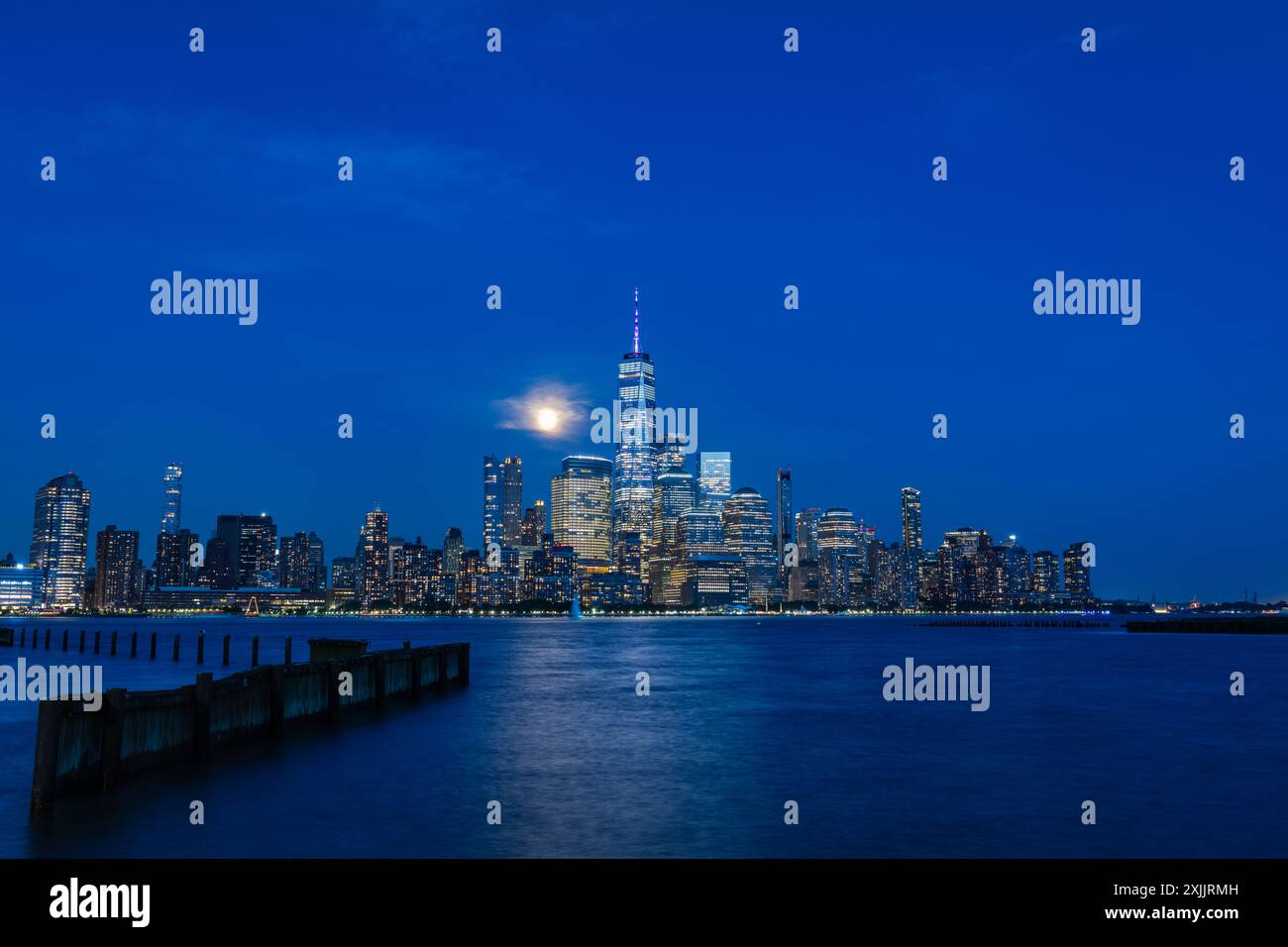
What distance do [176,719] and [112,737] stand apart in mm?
3588

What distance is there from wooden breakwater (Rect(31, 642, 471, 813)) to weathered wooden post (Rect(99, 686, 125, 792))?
0.02m

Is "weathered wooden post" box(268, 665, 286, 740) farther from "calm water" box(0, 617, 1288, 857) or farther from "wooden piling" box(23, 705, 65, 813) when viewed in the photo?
→ "wooden piling" box(23, 705, 65, 813)

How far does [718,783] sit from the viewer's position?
90.3ft

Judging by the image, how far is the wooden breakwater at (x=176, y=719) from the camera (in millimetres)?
20422

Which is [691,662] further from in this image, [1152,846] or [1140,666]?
[1152,846]

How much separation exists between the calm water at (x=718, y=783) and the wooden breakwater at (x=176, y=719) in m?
0.72

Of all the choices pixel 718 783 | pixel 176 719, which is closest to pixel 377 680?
pixel 176 719

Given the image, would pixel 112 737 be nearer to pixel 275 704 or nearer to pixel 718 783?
pixel 275 704

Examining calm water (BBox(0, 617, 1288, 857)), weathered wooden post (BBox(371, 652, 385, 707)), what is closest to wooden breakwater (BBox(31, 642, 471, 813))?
weathered wooden post (BBox(371, 652, 385, 707))

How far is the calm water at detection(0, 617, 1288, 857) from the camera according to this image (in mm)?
19984

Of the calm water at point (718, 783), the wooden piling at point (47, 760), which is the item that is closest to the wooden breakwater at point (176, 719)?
the wooden piling at point (47, 760)
